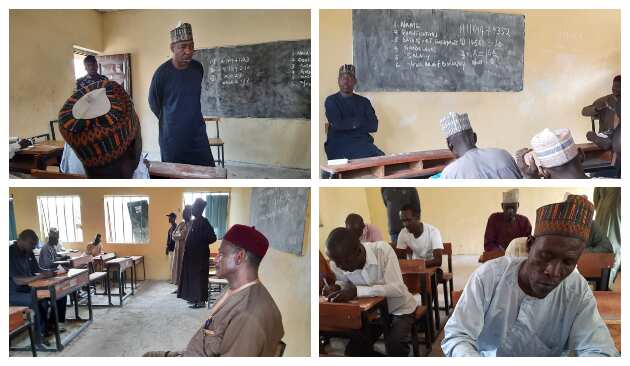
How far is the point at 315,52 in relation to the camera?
2416 millimetres

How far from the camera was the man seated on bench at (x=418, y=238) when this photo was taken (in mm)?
2461

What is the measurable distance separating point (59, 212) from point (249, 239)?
2.37 ft

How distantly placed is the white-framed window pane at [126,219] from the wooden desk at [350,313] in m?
0.74

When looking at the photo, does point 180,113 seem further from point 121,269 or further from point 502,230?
point 502,230

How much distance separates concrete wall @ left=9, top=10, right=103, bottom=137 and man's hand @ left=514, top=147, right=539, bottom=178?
1666 mm

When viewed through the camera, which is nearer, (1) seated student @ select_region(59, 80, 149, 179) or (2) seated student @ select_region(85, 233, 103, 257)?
(1) seated student @ select_region(59, 80, 149, 179)

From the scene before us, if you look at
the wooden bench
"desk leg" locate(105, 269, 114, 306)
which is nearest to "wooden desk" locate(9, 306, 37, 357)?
"desk leg" locate(105, 269, 114, 306)

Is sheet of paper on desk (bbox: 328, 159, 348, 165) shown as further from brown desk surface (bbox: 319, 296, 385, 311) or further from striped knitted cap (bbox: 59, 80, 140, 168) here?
striped knitted cap (bbox: 59, 80, 140, 168)

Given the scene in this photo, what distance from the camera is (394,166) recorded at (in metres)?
2.49

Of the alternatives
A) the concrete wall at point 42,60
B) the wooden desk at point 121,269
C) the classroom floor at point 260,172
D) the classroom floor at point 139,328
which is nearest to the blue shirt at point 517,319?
the classroom floor at point 260,172

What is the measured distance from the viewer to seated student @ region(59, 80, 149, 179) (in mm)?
2391

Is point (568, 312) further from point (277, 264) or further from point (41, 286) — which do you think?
point (41, 286)

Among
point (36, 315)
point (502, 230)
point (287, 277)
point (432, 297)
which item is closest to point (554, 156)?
point (502, 230)
